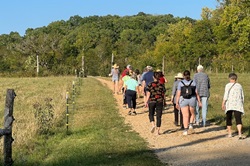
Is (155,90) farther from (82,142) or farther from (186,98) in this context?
(82,142)

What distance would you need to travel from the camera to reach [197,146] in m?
11.3

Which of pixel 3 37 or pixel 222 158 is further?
pixel 3 37

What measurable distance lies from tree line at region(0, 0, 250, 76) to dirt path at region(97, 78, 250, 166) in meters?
31.8

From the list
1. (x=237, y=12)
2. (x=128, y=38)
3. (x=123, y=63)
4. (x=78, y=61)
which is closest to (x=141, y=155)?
(x=237, y=12)

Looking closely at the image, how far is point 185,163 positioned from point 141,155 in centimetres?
123

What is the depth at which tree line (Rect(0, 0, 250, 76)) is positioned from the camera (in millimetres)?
55078

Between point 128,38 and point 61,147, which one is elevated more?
point 128,38

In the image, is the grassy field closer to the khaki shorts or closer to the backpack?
the khaki shorts

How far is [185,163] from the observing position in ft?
30.6

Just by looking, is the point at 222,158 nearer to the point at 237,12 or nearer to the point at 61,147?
the point at 61,147

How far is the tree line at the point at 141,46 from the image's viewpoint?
55078mm

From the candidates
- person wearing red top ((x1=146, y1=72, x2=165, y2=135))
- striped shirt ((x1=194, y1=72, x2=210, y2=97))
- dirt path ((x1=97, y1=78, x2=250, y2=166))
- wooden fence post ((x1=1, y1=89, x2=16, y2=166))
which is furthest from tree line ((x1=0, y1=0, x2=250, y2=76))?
wooden fence post ((x1=1, y1=89, x2=16, y2=166))

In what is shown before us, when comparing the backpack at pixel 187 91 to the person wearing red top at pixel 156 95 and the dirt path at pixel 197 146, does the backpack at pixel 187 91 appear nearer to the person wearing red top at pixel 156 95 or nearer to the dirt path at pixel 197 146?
the person wearing red top at pixel 156 95

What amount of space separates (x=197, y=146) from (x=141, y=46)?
91.0 metres
